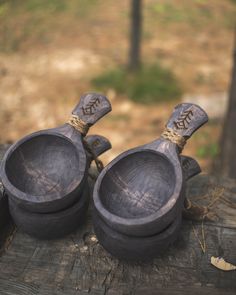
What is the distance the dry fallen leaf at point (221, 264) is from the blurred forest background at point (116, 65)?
2543 millimetres

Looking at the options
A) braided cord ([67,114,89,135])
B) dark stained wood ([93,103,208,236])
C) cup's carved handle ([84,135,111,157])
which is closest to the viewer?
dark stained wood ([93,103,208,236])

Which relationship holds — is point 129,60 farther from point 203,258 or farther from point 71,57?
point 203,258

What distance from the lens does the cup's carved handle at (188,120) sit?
1.71m

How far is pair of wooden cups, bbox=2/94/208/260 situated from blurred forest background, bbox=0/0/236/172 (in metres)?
2.35

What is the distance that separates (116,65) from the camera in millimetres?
5855

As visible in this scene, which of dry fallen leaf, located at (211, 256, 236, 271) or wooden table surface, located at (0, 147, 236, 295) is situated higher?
dry fallen leaf, located at (211, 256, 236, 271)

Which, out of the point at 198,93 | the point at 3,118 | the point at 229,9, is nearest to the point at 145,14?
the point at 229,9

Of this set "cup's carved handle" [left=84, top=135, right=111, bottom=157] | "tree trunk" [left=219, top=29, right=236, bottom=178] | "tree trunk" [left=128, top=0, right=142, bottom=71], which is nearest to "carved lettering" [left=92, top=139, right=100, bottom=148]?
"cup's carved handle" [left=84, top=135, right=111, bottom=157]

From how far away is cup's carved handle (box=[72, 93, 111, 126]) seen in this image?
179 cm

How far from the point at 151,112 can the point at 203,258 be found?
3352 mm

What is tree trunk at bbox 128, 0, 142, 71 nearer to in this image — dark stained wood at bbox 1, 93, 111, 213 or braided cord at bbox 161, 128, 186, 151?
dark stained wood at bbox 1, 93, 111, 213

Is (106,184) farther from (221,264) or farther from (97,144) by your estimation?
(221,264)

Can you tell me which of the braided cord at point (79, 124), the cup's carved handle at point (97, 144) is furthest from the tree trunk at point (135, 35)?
the braided cord at point (79, 124)

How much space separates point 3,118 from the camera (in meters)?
4.81
